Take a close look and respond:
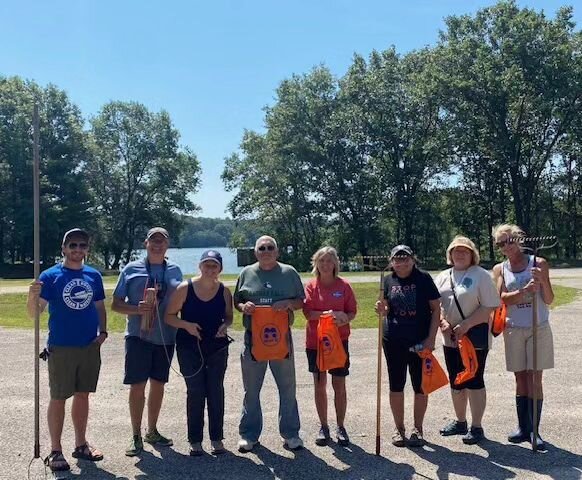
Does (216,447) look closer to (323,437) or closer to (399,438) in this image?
(323,437)

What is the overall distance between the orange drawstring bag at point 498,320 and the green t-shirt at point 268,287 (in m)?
1.76

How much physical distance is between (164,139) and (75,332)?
179ft

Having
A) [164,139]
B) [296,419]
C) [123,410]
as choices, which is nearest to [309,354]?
[296,419]

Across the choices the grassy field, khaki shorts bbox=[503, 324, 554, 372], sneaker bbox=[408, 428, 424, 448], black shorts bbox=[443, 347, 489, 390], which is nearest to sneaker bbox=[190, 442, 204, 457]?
sneaker bbox=[408, 428, 424, 448]

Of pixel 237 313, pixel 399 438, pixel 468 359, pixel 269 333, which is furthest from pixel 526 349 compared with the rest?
pixel 237 313

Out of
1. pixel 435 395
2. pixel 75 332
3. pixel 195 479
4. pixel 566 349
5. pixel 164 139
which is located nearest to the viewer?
pixel 195 479

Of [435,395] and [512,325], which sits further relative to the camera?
[435,395]

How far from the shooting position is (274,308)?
17.7 ft

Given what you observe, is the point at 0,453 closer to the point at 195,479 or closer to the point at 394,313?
the point at 195,479

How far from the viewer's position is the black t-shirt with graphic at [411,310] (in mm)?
5430

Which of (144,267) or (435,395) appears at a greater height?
(144,267)

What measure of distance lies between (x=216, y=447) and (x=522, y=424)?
9.02 feet

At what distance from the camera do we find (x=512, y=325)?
569 centimetres

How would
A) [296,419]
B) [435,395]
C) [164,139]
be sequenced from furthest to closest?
[164,139], [435,395], [296,419]
